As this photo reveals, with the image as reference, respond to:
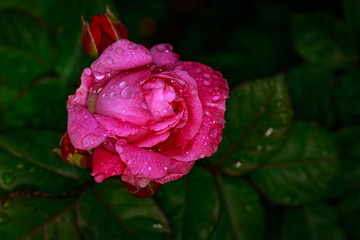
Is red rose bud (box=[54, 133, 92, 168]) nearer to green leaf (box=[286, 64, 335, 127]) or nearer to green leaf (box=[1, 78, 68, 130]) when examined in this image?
green leaf (box=[1, 78, 68, 130])

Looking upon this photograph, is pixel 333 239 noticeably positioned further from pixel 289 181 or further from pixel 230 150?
pixel 230 150

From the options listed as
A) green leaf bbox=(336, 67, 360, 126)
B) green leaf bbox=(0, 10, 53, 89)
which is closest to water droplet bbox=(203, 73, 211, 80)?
green leaf bbox=(0, 10, 53, 89)

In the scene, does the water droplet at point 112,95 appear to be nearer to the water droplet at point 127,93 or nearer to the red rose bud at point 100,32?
the water droplet at point 127,93

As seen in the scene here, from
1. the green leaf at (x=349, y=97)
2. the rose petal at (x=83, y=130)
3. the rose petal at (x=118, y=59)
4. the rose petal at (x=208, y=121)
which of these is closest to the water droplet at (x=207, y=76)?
the rose petal at (x=208, y=121)

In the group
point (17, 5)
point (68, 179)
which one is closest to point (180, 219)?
point (68, 179)

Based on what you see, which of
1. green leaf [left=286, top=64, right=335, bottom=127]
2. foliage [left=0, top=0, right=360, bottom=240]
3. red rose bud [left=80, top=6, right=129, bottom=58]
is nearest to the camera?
red rose bud [left=80, top=6, right=129, bottom=58]

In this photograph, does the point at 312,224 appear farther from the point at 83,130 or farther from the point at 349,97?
the point at 83,130

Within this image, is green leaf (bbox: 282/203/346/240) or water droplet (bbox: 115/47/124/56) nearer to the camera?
water droplet (bbox: 115/47/124/56)
